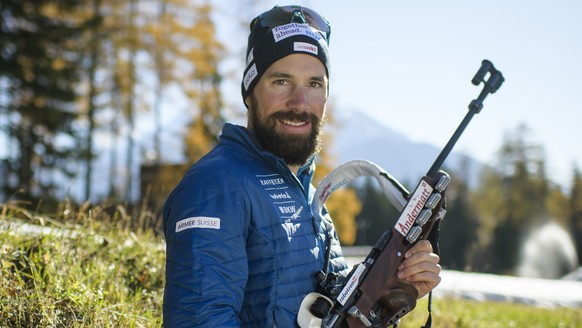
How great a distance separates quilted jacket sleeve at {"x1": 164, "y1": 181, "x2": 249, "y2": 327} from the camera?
2.21 metres

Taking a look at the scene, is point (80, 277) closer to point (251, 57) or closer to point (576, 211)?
point (251, 57)

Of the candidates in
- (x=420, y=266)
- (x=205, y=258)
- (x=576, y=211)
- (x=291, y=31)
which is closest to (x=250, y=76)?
(x=291, y=31)

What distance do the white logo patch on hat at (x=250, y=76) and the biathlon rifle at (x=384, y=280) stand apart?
100cm

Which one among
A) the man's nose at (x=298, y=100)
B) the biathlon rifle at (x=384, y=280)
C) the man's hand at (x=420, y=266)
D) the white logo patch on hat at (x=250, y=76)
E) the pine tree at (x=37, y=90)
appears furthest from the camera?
the pine tree at (x=37, y=90)

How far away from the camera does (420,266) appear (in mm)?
2725

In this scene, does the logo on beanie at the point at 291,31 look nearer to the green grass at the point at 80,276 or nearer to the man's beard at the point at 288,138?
the man's beard at the point at 288,138

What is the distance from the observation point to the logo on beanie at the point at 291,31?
9.71 feet

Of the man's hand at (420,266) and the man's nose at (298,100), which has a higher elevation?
the man's nose at (298,100)

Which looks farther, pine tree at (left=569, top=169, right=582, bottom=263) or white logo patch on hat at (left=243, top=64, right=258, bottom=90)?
pine tree at (left=569, top=169, right=582, bottom=263)

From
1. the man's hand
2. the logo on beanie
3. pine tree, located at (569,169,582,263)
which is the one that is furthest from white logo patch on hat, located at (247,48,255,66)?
pine tree, located at (569,169,582,263)

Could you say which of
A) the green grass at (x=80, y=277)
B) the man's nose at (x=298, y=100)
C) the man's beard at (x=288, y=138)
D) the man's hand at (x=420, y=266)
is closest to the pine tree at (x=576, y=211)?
the green grass at (x=80, y=277)

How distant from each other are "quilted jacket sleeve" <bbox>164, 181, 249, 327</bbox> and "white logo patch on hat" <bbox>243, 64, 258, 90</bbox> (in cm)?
79

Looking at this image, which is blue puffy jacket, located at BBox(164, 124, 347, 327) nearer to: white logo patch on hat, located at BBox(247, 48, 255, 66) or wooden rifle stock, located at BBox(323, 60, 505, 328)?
wooden rifle stock, located at BBox(323, 60, 505, 328)

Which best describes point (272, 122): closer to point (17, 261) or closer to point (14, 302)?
point (14, 302)
